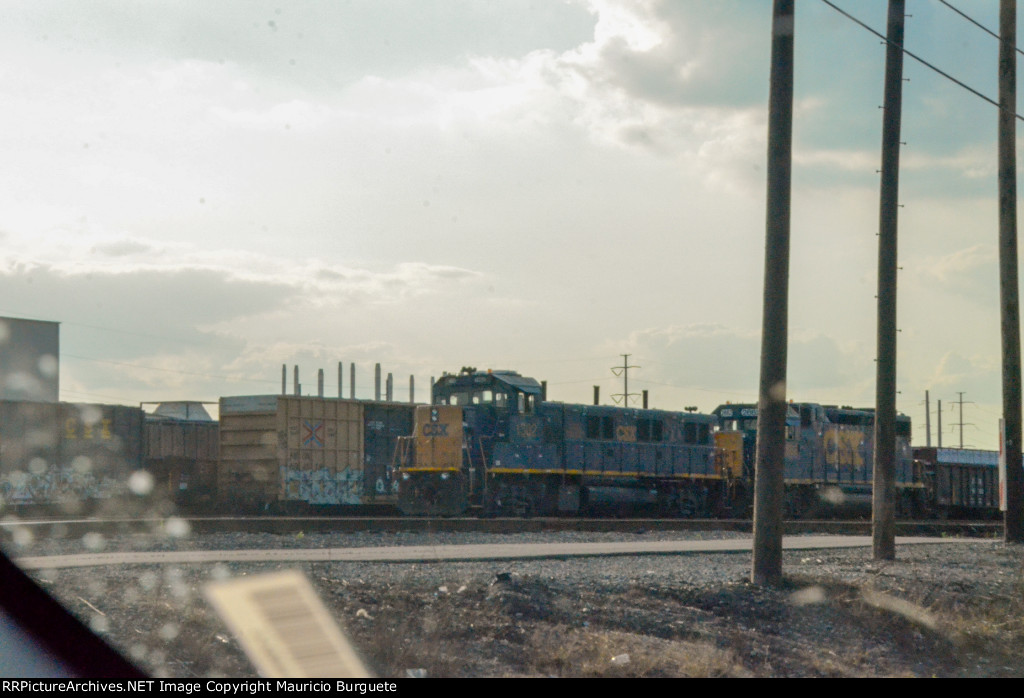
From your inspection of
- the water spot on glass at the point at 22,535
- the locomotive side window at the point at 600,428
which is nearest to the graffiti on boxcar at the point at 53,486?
the water spot on glass at the point at 22,535

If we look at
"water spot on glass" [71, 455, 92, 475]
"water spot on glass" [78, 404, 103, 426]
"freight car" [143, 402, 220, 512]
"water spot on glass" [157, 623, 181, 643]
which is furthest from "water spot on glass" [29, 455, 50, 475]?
"water spot on glass" [157, 623, 181, 643]

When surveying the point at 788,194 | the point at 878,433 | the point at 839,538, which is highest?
the point at 788,194

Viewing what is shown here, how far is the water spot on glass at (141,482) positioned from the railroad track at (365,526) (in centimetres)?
965

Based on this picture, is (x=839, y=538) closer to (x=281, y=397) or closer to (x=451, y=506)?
(x=451, y=506)

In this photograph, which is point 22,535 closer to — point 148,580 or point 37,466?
point 148,580

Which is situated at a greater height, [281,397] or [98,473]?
[281,397]

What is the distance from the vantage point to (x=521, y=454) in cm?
2698

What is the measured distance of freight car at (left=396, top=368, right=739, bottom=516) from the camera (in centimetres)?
2672

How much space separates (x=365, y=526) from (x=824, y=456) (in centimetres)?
1835

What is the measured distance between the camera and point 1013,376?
813 inches

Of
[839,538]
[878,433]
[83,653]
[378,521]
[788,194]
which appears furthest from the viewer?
[839,538]

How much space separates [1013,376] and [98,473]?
23.5 m

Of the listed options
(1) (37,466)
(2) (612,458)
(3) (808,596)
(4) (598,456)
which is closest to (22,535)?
(3) (808,596)
